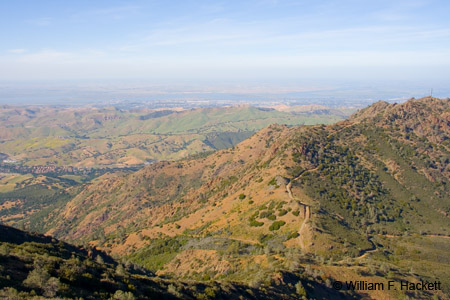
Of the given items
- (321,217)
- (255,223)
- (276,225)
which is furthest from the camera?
(255,223)

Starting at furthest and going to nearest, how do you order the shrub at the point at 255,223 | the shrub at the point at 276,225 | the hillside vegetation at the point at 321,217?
the shrub at the point at 255,223
the shrub at the point at 276,225
the hillside vegetation at the point at 321,217

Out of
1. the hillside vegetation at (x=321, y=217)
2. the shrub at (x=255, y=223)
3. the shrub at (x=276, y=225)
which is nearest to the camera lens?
the hillside vegetation at (x=321, y=217)

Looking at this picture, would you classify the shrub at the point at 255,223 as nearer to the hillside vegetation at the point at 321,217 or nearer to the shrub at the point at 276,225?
the hillside vegetation at the point at 321,217

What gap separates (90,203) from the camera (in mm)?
158625

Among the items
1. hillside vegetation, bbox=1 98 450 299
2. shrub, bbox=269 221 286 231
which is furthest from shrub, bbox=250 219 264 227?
shrub, bbox=269 221 286 231

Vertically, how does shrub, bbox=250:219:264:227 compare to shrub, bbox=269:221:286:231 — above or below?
below

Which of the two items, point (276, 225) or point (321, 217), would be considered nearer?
point (321, 217)

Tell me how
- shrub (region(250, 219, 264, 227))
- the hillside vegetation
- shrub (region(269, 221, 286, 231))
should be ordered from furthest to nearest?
shrub (region(250, 219, 264, 227)) → shrub (region(269, 221, 286, 231)) → the hillside vegetation

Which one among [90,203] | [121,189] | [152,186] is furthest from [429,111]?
[90,203]

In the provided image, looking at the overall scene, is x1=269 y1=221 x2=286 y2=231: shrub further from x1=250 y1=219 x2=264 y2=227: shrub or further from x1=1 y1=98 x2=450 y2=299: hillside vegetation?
x1=250 y1=219 x2=264 y2=227: shrub

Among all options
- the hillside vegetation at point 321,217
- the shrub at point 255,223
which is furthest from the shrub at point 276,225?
the shrub at point 255,223

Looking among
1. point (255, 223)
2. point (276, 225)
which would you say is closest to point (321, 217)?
point (276, 225)

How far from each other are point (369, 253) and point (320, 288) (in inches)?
883

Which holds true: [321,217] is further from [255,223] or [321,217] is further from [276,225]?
[255,223]
